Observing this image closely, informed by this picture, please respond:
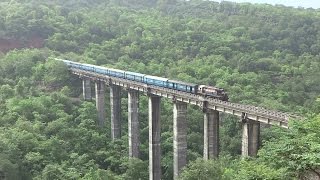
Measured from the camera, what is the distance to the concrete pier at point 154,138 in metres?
55.9

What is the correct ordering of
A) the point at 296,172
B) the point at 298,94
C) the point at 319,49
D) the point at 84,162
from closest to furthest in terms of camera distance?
the point at 296,172 → the point at 84,162 → the point at 298,94 → the point at 319,49

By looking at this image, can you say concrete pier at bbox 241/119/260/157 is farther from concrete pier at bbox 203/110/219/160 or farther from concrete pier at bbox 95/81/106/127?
concrete pier at bbox 95/81/106/127

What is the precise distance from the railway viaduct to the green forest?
1.91 meters

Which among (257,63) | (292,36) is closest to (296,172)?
(257,63)

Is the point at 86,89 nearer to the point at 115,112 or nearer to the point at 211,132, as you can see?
the point at 115,112

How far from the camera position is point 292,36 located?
129750 millimetres

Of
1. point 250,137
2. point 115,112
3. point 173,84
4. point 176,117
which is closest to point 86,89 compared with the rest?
point 115,112

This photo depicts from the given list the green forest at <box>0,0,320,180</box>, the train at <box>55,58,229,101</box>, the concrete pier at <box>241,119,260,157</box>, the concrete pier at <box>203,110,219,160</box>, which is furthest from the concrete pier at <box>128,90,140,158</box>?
the concrete pier at <box>241,119,260,157</box>

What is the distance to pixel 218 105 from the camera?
45.2 m

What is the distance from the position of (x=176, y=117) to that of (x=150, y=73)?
145 ft

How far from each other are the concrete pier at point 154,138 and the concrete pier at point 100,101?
17023 millimetres

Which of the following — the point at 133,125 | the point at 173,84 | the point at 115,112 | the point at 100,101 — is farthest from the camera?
the point at 100,101

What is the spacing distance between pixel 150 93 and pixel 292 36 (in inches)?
3348

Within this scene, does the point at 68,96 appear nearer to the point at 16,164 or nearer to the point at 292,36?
the point at 16,164
